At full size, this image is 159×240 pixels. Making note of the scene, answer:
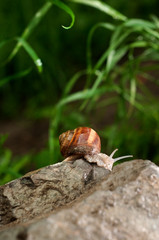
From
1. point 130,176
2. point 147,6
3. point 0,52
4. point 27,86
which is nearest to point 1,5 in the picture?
point 0,52

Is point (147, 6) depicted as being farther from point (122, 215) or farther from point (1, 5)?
point (122, 215)

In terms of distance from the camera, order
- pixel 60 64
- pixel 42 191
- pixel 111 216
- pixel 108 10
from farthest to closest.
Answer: pixel 60 64 → pixel 108 10 → pixel 42 191 → pixel 111 216

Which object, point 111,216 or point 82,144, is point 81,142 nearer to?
point 82,144

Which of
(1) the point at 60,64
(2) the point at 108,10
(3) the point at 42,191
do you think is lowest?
(1) the point at 60,64

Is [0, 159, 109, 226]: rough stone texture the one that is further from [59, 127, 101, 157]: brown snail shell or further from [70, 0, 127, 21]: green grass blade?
[70, 0, 127, 21]: green grass blade

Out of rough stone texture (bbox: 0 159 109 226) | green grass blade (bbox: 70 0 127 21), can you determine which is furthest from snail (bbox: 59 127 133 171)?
green grass blade (bbox: 70 0 127 21)

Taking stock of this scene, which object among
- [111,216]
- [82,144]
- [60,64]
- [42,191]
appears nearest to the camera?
[111,216]

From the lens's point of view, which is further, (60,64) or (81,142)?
(60,64)

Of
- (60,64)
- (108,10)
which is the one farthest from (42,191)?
(60,64)
